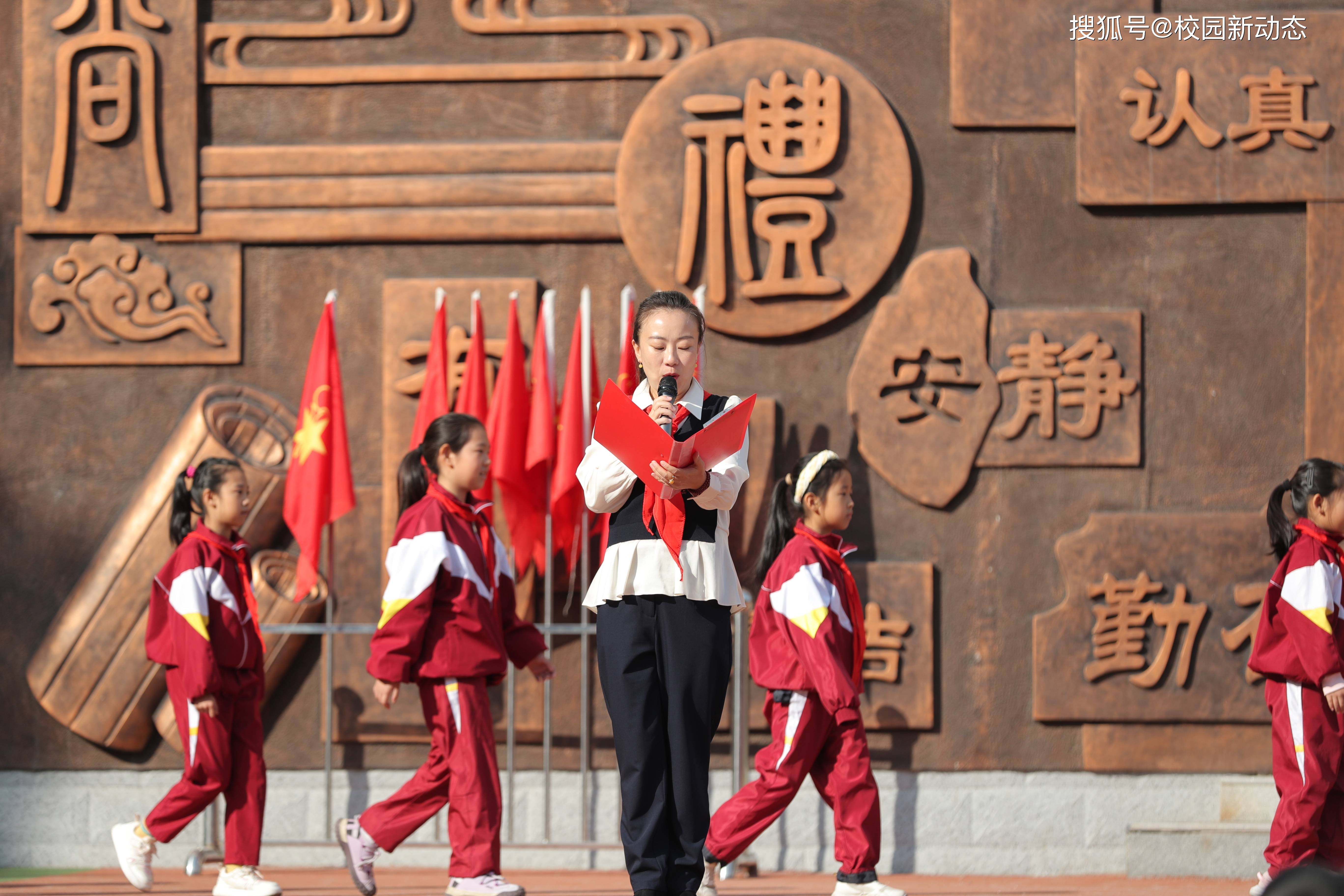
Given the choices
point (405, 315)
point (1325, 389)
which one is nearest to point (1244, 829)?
point (1325, 389)

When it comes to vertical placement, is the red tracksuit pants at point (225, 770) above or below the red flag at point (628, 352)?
below

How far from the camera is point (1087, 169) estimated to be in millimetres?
5586

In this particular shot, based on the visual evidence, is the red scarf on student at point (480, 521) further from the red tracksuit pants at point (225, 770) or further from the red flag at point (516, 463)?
the red tracksuit pants at point (225, 770)

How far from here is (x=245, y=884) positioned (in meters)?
4.68

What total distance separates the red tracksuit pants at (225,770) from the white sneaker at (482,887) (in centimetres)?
77

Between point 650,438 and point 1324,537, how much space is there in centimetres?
273

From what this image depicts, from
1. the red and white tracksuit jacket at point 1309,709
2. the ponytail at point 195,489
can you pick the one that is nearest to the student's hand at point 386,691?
the ponytail at point 195,489

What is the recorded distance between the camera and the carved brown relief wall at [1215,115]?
18.2 ft

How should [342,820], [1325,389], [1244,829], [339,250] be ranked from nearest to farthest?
[342,820] → [1244,829] → [1325,389] → [339,250]

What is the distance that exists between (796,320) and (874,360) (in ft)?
1.16

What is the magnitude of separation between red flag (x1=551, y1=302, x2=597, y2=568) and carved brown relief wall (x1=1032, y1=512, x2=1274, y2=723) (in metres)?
1.86

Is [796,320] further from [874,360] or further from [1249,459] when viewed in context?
[1249,459]

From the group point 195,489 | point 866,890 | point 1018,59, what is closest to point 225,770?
point 195,489

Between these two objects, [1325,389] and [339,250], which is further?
[339,250]
